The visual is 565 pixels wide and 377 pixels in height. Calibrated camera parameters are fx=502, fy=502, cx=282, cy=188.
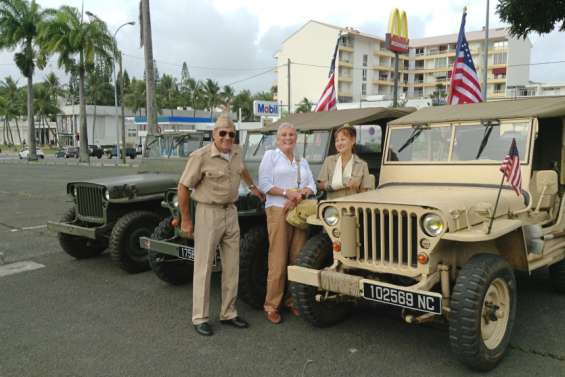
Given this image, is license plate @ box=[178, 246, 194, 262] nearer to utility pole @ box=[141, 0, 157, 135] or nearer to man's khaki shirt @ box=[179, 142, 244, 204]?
man's khaki shirt @ box=[179, 142, 244, 204]

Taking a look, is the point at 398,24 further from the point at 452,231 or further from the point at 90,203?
the point at 452,231

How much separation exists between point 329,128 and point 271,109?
30.4 meters

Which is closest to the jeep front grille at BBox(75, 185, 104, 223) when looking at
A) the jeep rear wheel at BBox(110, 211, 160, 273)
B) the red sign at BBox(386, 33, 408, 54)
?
the jeep rear wheel at BBox(110, 211, 160, 273)

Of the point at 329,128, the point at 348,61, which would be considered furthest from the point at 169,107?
the point at 329,128

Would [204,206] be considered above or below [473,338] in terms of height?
above

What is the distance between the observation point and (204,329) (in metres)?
4.23

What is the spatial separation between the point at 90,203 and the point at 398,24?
15.9 m

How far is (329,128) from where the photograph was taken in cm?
570

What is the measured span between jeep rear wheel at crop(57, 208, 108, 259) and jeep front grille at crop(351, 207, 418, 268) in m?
4.32

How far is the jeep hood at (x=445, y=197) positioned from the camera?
11.6 feet

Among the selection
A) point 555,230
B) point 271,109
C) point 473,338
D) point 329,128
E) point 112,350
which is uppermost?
point 271,109

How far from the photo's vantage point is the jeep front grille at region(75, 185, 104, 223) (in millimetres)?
6297

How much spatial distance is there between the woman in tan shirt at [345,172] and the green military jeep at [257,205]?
70 centimetres

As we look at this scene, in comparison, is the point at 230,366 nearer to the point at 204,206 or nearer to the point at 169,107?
the point at 204,206
